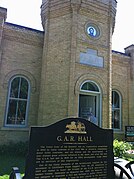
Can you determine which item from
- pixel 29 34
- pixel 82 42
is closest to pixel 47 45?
pixel 29 34

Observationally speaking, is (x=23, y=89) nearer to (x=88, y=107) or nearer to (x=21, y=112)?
(x=21, y=112)

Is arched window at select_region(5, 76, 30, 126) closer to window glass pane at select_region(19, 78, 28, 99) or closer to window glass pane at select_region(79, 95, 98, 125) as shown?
window glass pane at select_region(19, 78, 28, 99)

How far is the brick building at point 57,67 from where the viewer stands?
36.3 ft

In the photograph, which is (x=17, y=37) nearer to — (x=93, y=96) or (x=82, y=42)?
(x=82, y=42)

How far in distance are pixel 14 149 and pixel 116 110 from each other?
8412mm

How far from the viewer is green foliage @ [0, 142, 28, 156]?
10.1 m

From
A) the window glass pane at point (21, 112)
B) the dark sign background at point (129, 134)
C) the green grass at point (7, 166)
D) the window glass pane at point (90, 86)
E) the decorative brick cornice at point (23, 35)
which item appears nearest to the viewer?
the green grass at point (7, 166)

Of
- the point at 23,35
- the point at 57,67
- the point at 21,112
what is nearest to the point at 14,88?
the point at 21,112

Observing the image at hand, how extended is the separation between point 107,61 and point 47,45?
408 cm

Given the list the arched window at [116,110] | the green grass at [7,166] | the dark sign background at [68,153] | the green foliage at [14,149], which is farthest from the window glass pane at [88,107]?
the dark sign background at [68,153]

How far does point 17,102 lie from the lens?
38.5 ft

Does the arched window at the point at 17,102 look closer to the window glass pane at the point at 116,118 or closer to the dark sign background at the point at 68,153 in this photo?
the window glass pane at the point at 116,118

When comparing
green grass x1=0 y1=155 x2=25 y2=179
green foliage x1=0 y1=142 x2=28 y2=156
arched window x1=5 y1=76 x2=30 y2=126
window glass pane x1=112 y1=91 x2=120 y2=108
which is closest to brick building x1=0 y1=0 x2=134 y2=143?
arched window x1=5 y1=76 x2=30 y2=126

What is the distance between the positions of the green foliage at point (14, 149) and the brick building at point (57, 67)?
0.53m
